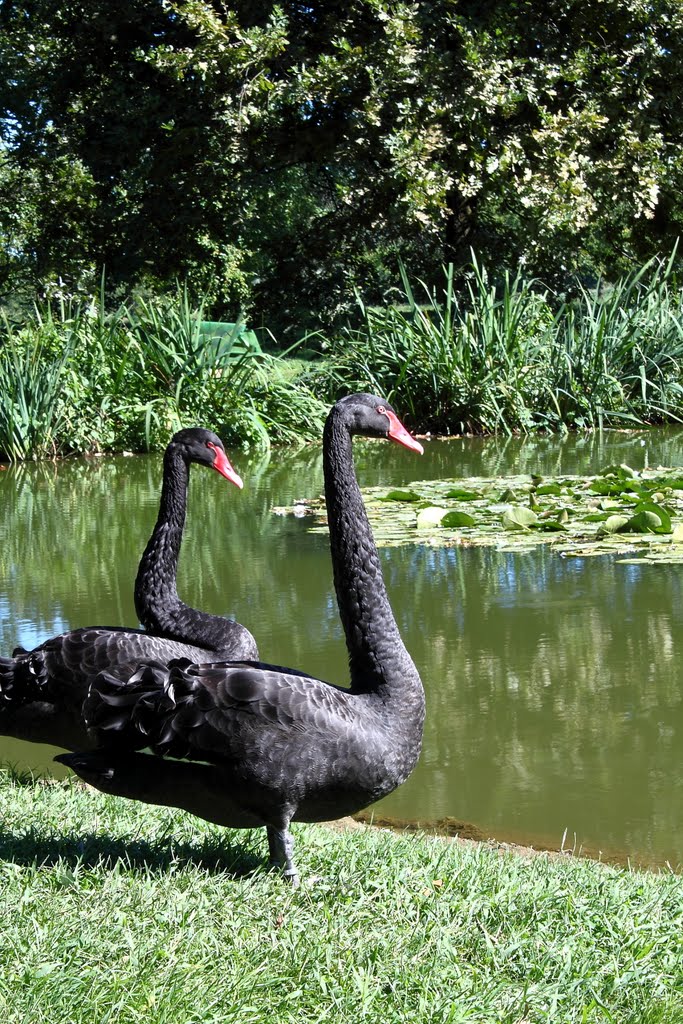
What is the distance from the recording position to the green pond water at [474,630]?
153 inches

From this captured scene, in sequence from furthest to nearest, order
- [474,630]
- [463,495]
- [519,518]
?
[463,495]
[519,518]
[474,630]

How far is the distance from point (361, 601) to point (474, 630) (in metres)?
2.47

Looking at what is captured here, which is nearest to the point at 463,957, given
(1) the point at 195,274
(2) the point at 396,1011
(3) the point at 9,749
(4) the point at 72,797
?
(2) the point at 396,1011

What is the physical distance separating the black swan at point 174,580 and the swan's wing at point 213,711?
117cm

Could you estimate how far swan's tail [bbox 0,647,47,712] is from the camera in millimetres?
3838

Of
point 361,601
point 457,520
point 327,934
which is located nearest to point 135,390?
point 457,520

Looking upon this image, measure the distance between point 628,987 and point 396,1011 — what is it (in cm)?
53

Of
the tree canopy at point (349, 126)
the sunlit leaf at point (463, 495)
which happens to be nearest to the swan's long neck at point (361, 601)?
the sunlit leaf at point (463, 495)

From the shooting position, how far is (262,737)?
9.82 feet

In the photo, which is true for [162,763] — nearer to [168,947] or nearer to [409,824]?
[168,947]

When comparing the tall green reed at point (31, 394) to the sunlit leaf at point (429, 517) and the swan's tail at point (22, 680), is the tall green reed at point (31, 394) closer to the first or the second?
the sunlit leaf at point (429, 517)

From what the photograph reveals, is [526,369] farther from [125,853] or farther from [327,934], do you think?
[327,934]

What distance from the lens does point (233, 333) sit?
13.5 m

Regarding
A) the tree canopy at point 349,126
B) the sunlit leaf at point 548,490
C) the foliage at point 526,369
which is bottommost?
the sunlit leaf at point 548,490
